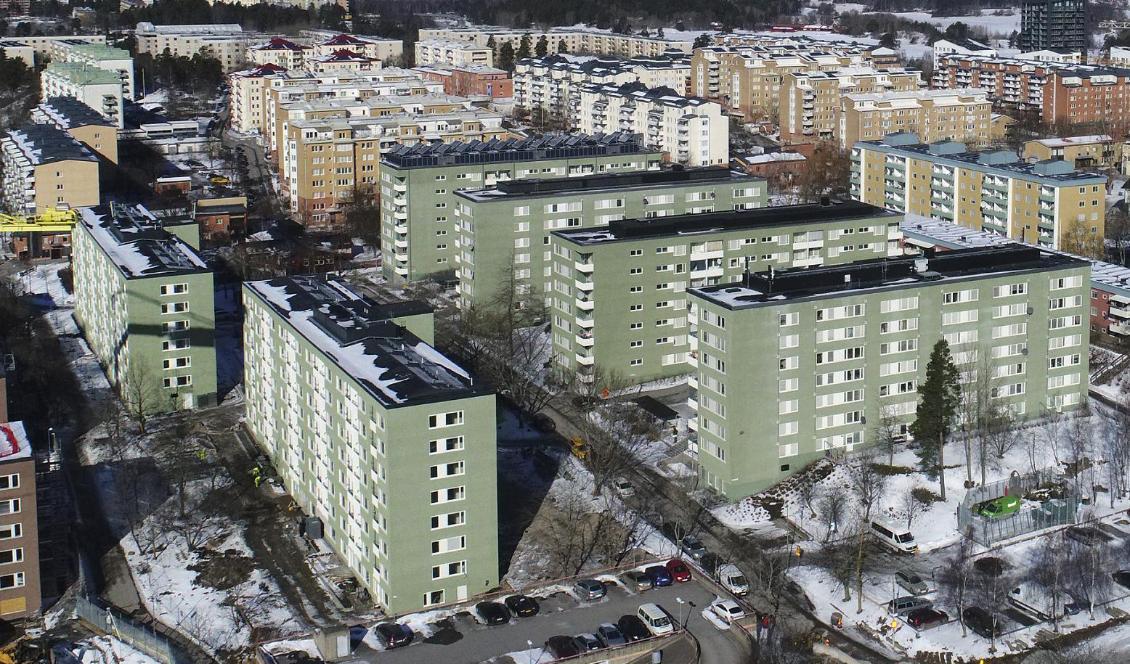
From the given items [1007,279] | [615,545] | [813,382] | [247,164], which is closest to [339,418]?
[615,545]

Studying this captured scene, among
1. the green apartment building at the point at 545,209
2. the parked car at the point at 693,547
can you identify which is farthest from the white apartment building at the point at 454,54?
the parked car at the point at 693,547

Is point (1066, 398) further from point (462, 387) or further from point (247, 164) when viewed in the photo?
point (247, 164)

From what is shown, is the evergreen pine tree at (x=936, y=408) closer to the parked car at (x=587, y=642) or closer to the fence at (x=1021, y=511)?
the fence at (x=1021, y=511)

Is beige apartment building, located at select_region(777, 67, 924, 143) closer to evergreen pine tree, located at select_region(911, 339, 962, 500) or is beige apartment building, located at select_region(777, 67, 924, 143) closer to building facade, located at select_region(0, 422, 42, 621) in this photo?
evergreen pine tree, located at select_region(911, 339, 962, 500)

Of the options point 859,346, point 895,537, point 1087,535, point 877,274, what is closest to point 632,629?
point 895,537

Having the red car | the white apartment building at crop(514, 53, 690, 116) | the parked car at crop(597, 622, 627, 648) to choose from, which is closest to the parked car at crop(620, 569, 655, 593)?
the red car

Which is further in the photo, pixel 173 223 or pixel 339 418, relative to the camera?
pixel 173 223
